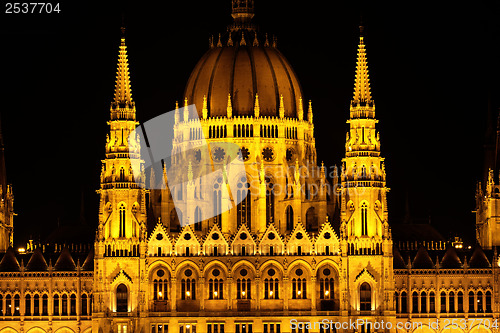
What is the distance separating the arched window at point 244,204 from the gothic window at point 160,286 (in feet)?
36.8

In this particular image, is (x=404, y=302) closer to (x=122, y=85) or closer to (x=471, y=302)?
(x=471, y=302)

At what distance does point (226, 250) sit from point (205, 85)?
1861 centimetres

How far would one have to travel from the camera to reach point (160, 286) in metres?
168

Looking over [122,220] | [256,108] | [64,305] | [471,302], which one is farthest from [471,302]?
[64,305]

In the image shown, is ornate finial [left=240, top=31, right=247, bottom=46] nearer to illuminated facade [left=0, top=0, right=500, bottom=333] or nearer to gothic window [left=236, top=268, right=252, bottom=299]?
illuminated facade [left=0, top=0, right=500, bottom=333]

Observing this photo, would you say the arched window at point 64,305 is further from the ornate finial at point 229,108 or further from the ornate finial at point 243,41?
the ornate finial at point 243,41

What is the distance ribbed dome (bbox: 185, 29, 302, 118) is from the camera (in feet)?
587

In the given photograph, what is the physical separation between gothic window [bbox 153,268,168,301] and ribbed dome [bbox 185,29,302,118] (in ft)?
57.7

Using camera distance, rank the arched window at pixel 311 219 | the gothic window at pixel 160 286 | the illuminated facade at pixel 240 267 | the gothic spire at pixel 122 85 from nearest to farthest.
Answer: the illuminated facade at pixel 240 267 → the gothic window at pixel 160 286 → the gothic spire at pixel 122 85 → the arched window at pixel 311 219

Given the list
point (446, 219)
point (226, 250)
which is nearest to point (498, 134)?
point (446, 219)

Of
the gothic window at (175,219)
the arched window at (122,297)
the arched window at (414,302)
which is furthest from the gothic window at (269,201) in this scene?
the arched window at (122,297)

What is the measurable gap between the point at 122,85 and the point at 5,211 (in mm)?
17384

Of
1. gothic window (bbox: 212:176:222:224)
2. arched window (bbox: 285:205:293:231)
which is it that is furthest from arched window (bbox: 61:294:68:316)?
arched window (bbox: 285:205:293:231)

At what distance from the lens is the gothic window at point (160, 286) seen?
6594 inches
